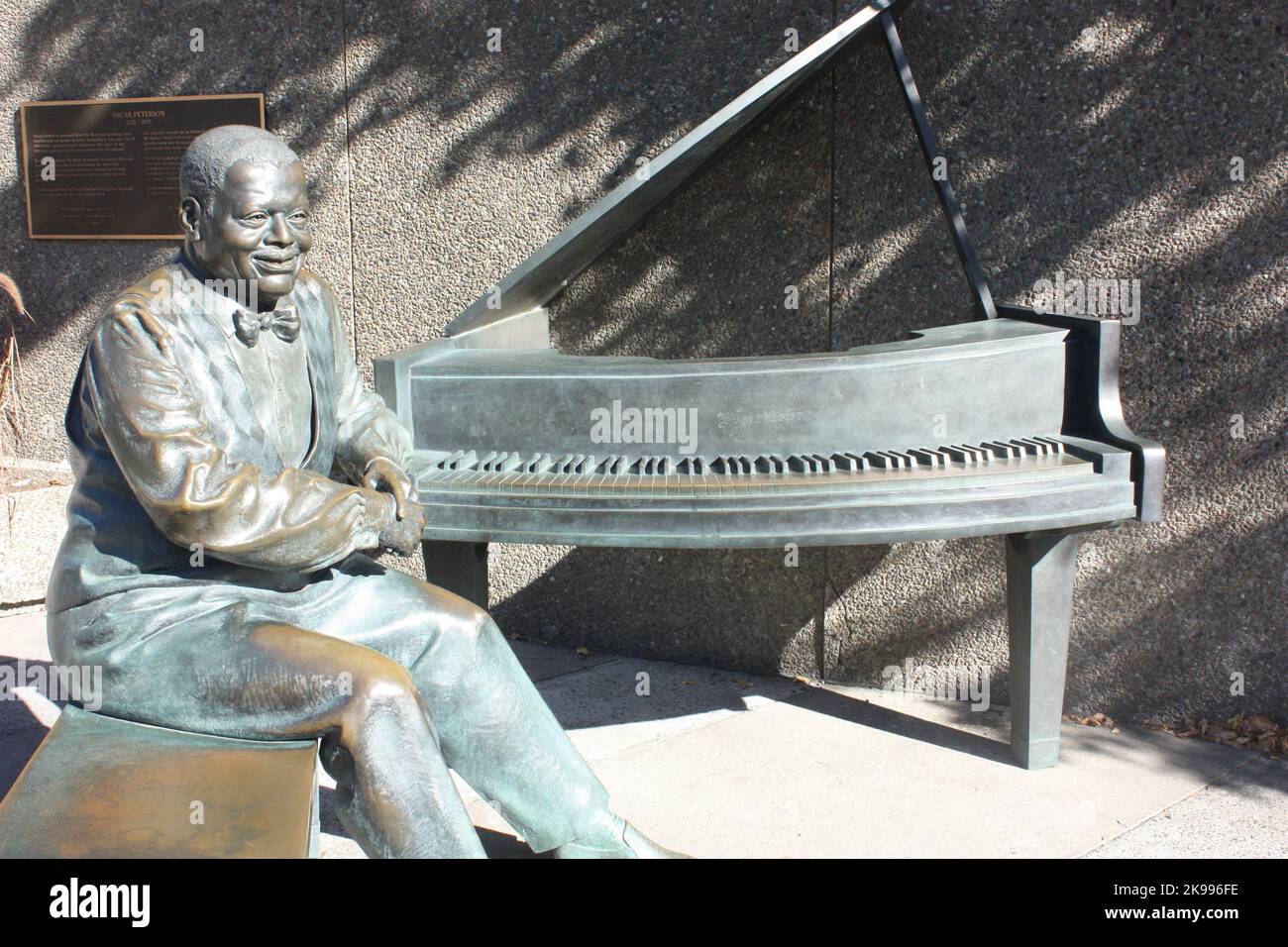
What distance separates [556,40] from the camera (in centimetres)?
477

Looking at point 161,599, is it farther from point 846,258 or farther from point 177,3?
point 177,3

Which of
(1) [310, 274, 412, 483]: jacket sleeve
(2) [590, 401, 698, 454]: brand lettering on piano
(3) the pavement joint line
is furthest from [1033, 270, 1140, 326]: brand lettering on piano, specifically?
(1) [310, 274, 412, 483]: jacket sleeve

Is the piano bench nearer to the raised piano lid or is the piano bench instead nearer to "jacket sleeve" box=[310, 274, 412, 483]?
"jacket sleeve" box=[310, 274, 412, 483]

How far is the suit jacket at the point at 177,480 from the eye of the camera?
2.22 meters

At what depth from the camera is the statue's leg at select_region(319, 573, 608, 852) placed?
8.37 feet

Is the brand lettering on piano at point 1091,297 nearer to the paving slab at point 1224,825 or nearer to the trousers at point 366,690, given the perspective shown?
the paving slab at point 1224,825

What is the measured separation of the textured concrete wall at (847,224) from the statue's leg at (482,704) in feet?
Result: 7.22

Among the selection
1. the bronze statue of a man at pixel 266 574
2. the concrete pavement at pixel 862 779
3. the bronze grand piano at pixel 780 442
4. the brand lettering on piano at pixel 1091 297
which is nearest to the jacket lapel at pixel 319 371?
the bronze statue of a man at pixel 266 574

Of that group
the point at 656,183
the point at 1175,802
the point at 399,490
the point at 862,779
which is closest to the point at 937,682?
the point at 862,779

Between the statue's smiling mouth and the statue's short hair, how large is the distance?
13 cm

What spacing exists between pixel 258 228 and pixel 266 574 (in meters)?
0.66

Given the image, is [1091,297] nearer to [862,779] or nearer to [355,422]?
[862,779]

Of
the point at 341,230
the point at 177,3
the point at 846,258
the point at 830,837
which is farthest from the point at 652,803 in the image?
the point at 177,3

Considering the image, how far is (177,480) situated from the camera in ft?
7.23
